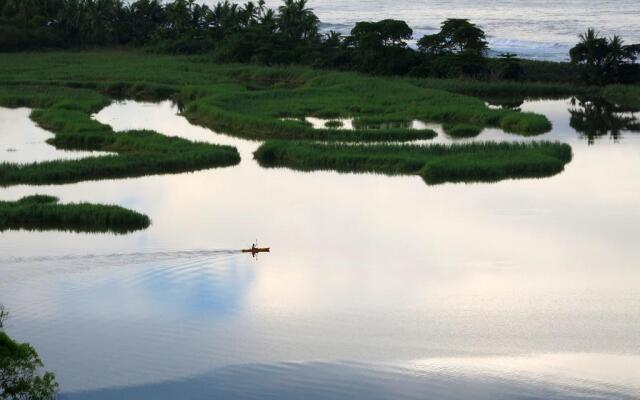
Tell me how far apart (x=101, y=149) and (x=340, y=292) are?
15095mm

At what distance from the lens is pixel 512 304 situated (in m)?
17.3

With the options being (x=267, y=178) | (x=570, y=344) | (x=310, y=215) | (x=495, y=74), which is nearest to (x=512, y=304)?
(x=570, y=344)

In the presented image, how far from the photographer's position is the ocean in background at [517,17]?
2657 inches

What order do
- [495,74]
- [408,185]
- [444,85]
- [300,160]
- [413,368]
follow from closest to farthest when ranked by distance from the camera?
1. [413,368]
2. [408,185]
3. [300,160]
4. [444,85]
5. [495,74]

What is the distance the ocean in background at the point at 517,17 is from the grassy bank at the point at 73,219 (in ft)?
134

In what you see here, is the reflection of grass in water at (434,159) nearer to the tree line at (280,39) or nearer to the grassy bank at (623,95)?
the grassy bank at (623,95)

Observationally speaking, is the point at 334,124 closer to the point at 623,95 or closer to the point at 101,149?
the point at 101,149

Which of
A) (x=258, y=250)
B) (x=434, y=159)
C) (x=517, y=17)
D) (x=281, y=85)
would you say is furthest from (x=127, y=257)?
(x=517, y=17)

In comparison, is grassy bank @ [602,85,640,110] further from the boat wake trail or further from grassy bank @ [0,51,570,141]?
the boat wake trail

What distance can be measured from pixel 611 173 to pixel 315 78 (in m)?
18.6

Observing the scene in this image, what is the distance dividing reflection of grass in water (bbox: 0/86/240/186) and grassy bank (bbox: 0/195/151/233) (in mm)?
3962

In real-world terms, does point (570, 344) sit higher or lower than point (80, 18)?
lower

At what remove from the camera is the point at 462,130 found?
34500mm

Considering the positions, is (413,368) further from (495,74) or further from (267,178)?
(495,74)
